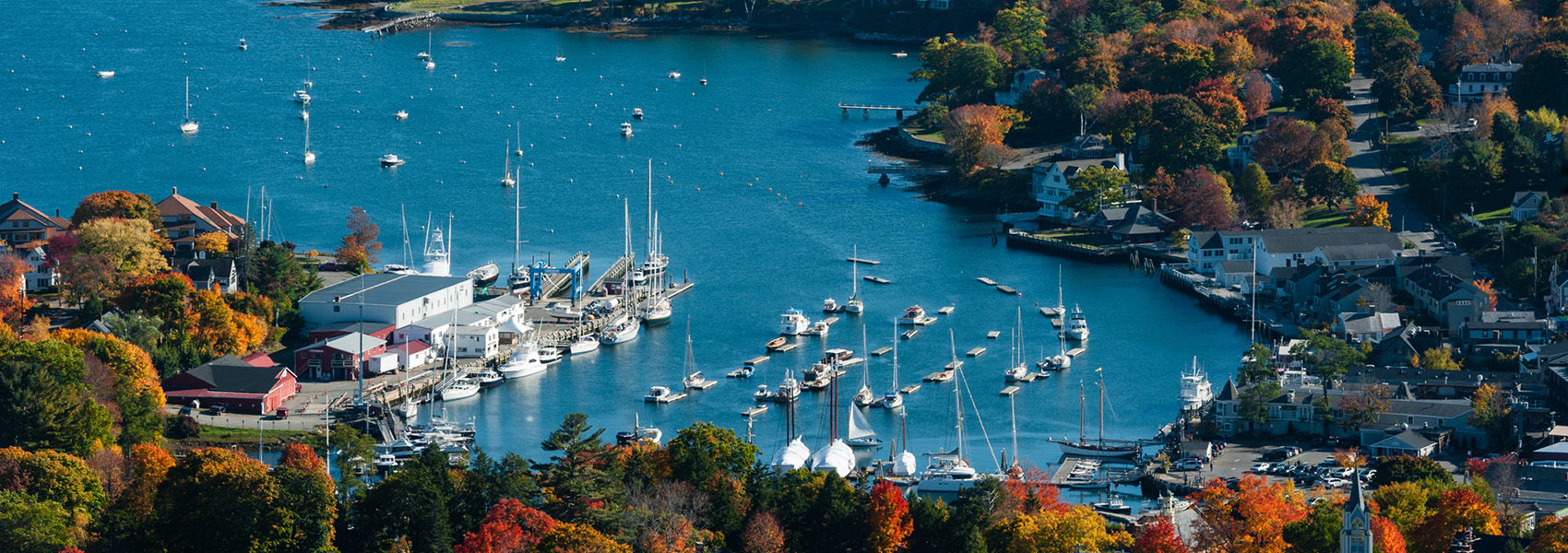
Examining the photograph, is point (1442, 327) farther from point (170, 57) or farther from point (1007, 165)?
point (170, 57)

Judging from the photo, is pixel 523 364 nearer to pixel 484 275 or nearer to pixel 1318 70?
pixel 484 275

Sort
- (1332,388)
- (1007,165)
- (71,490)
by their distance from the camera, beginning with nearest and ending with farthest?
(71,490)
(1332,388)
(1007,165)

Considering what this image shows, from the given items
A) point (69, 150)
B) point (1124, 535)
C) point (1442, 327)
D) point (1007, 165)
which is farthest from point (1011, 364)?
point (69, 150)

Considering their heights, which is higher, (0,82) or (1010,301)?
(0,82)

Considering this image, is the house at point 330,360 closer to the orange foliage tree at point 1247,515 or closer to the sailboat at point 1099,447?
the sailboat at point 1099,447

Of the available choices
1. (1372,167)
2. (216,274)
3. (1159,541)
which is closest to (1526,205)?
(1372,167)

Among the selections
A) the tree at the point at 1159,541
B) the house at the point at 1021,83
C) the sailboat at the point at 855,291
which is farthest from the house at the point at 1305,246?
the tree at the point at 1159,541

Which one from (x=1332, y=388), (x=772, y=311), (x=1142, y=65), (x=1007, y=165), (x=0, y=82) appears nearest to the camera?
(x=1332, y=388)

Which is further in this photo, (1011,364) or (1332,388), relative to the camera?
(1011,364)
